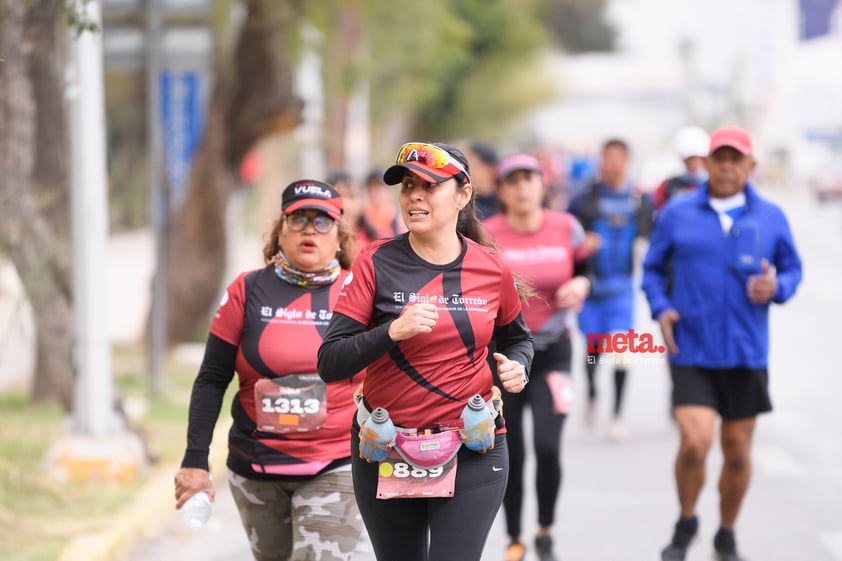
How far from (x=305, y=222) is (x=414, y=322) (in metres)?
1.23

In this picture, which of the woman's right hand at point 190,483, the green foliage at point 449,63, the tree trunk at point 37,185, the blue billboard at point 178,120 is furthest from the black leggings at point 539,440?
the green foliage at point 449,63

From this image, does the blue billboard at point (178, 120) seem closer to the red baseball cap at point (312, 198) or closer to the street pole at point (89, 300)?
the street pole at point (89, 300)

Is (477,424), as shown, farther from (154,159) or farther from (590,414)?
(154,159)

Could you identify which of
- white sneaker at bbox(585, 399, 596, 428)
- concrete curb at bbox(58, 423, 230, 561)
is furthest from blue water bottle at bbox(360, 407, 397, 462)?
white sneaker at bbox(585, 399, 596, 428)

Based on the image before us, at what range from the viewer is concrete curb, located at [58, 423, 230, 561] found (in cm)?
679

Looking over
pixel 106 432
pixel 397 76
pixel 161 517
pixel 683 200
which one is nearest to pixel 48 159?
pixel 106 432

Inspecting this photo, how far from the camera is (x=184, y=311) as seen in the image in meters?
14.2

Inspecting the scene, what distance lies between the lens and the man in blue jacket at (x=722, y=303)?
20.8 ft

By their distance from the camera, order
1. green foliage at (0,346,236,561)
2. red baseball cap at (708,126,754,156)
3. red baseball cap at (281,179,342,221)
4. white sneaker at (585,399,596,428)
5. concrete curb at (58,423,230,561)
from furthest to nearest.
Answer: white sneaker at (585,399,596,428) → green foliage at (0,346,236,561) → concrete curb at (58,423,230,561) → red baseball cap at (708,126,754,156) → red baseball cap at (281,179,342,221)

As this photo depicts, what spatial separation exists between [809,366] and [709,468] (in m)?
5.38

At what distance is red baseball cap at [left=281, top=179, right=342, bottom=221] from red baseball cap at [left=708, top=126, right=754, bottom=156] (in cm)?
219

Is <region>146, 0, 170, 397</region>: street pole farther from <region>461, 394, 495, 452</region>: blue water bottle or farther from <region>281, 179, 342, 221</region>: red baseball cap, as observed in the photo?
<region>461, 394, 495, 452</region>: blue water bottle

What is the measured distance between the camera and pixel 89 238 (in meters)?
8.33

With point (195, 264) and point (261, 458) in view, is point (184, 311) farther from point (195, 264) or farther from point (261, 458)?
point (261, 458)
